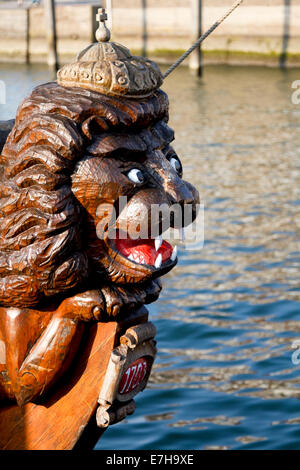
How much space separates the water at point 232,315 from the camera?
17.9 feet

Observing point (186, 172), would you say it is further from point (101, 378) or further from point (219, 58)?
point (219, 58)

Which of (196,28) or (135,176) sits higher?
(135,176)

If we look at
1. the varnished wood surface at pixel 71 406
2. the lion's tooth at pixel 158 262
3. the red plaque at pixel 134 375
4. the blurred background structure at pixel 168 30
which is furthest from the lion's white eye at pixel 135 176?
the blurred background structure at pixel 168 30

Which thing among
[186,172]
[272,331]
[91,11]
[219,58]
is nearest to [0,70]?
[91,11]

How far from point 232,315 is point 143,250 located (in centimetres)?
473

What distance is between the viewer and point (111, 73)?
252 cm

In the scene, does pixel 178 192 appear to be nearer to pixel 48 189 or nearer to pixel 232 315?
pixel 48 189

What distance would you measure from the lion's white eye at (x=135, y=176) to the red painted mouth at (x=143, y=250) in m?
0.17

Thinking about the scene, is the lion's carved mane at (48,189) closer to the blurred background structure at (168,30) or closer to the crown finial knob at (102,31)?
the crown finial knob at (102,31)

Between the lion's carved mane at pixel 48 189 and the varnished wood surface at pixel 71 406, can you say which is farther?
the varnished wood surface at pixel 71 406

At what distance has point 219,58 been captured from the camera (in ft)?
74.5

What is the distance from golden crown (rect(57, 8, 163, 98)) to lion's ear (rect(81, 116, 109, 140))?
0.33ft

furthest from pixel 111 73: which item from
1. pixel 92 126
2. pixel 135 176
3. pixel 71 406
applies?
pixel 71 406

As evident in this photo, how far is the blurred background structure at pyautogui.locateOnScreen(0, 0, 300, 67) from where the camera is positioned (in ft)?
69.8
